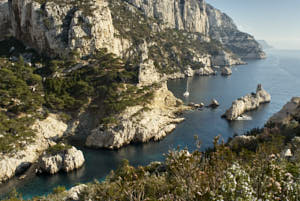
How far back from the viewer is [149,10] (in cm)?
17488

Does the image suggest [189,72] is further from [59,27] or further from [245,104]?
[59,27]

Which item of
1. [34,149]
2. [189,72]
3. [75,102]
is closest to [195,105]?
[75,102]

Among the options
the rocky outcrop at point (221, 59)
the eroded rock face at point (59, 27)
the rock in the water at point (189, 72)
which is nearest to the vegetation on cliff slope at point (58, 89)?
the eroded rock face at point (59, 27)

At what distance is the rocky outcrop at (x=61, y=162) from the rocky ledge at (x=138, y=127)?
8596 millimetres

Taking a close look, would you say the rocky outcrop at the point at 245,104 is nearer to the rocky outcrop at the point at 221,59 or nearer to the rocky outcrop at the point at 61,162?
the rocky outcrop at the point at 61,162

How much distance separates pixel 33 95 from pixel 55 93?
19.2ft

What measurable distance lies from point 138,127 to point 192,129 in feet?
52.5

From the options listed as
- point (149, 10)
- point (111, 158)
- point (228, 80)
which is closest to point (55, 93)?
point (111, 158)

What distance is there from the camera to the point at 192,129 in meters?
61.7

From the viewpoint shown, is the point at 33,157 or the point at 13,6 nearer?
the point at 33,157

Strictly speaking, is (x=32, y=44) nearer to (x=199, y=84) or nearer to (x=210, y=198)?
(x=199, y=84)

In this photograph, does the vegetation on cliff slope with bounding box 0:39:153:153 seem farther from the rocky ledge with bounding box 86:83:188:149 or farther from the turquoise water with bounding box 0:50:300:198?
the turquoise water with bounding box 0:50:300:198

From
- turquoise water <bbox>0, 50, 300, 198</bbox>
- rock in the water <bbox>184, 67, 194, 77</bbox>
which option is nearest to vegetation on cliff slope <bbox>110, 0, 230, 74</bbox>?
rock in the water <bbox>184, 67, 194, 77</bbox>

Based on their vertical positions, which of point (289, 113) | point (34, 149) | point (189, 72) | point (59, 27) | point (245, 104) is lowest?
point (34, 149)
